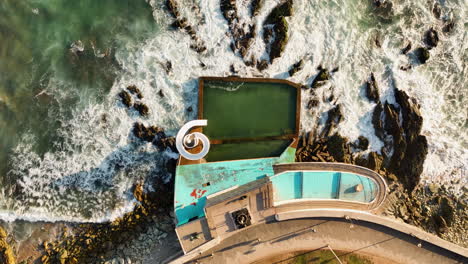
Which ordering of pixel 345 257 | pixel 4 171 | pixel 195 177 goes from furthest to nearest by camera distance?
pixel 4 171
pixel 195 177
pixel 345 257

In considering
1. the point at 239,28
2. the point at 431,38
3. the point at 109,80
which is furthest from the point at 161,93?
the point at 431,38

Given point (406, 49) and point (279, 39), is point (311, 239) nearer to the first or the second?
point (279, 39)

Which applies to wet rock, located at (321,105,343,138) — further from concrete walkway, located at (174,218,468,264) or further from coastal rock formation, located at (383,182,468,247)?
concrete walkway, located at (174,218,468,264)

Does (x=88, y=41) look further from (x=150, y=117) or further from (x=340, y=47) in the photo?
(x=340, y=47)

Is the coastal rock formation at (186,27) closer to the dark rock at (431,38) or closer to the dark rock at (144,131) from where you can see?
the dark rock at (144,131)

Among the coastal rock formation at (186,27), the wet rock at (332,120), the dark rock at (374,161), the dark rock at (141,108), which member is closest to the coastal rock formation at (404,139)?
the dark rock at (374,161)

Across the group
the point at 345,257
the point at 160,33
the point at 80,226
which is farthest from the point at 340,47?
the point at 80,226
